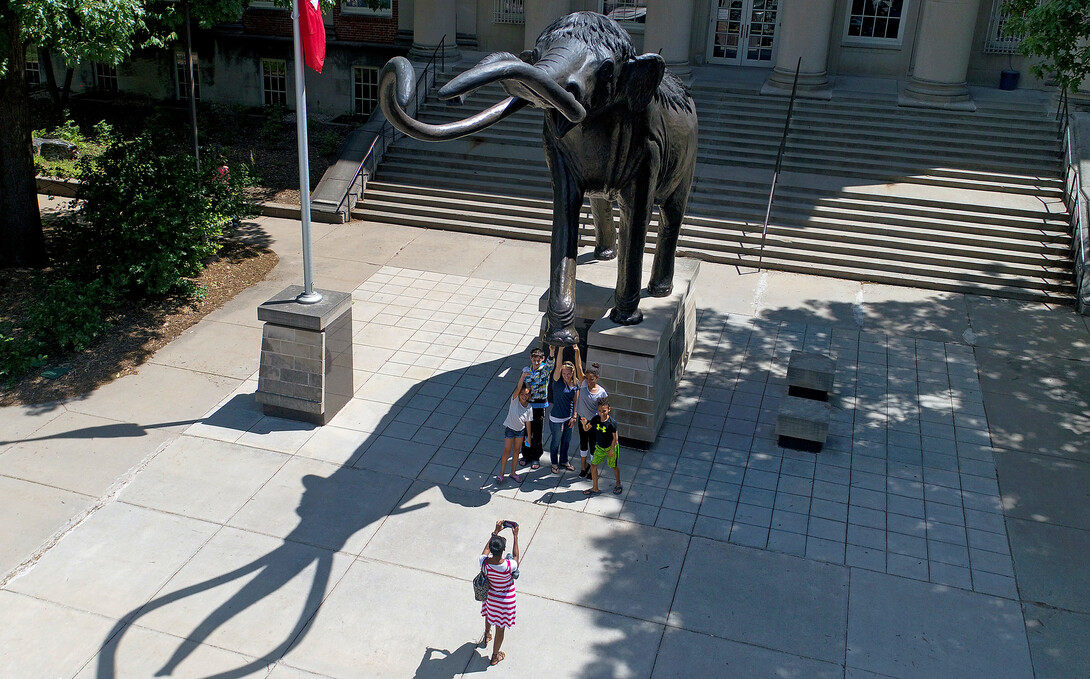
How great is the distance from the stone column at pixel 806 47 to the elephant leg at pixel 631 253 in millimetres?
11573

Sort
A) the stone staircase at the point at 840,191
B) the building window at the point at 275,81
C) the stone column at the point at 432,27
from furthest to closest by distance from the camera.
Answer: the building window at the point at 275,81 → the stone column at the point at 432,27 → the stone staircase at the point at 840,191

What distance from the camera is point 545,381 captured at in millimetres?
9906

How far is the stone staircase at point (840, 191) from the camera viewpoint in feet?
53.2

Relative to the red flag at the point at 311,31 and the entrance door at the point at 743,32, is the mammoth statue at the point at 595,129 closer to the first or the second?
the red flag at the point at 311,31

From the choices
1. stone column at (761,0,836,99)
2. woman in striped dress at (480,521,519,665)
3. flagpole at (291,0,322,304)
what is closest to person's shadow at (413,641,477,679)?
woman in striped dress at (480,521,519,665)

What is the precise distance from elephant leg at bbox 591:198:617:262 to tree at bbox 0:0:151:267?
6.39m

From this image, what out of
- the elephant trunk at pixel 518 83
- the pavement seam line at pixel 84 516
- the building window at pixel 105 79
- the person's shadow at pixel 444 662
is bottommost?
the person's shadow at pixel 444 662

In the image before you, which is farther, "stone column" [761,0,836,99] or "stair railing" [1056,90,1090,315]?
"stone column" [761,0,836,99]

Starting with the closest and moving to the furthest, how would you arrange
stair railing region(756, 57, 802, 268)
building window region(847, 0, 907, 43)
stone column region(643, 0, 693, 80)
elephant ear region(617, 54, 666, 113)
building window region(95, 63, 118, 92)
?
elephant ear region(617, 54, 666, 113)
stair railing region(756, 57, 802, 268)
stone column region(643, 0, 693, 80)
building window region(847, 0, 907, 43)
building window region(95, 63, 118, 92)

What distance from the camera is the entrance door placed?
906 inches

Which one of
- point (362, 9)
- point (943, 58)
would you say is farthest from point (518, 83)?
point (362, 9)

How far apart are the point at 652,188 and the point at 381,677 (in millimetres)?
5700

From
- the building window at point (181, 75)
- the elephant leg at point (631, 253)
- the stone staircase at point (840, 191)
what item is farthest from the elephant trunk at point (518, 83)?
the building window at point (181, 75)

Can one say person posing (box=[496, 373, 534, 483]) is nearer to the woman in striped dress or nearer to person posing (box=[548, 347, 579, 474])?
person posing (box=[548, 347, 579, 474])
